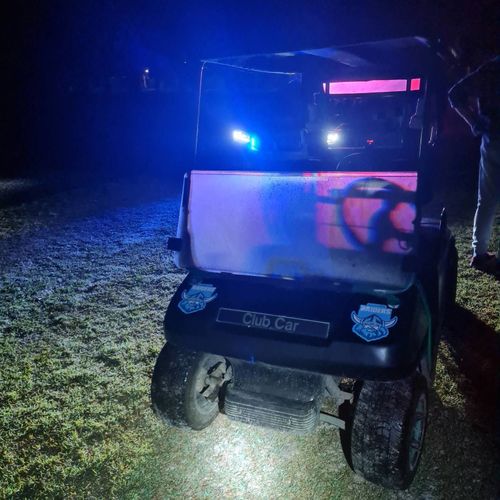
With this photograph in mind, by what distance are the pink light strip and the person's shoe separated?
2.58 metres

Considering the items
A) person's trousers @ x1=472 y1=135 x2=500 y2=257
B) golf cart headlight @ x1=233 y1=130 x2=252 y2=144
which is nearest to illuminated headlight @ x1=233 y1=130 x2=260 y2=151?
golf cart headlight @ x1=233 y1=130 x2=252 y2=144

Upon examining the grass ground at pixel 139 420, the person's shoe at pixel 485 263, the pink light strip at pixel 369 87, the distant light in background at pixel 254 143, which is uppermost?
the pink light strip at pixel 369 87

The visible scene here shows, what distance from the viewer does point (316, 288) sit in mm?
2092

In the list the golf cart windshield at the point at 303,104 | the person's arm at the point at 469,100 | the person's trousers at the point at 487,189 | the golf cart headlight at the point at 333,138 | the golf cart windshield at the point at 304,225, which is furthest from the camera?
the person's trousers at the point at 487,189

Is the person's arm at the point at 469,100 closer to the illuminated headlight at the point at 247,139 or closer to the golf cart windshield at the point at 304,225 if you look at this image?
the illuminated headlight at the point at 247,139

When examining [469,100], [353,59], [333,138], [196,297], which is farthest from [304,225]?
[469,100]

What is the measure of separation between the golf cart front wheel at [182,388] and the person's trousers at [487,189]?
349cm

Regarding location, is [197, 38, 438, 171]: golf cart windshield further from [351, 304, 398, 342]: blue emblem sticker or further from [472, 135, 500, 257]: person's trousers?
[472, 135, 500, 257]: person's trousers

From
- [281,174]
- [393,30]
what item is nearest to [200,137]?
[281,174]

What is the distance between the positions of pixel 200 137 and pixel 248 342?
4.52 feet

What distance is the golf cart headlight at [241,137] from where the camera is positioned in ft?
9.21

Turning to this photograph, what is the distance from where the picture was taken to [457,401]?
8.69 ft

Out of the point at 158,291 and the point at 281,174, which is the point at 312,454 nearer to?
the point at 281,174

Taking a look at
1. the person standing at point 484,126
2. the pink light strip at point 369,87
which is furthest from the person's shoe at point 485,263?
the pink light strip at point 369,87
